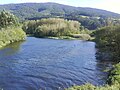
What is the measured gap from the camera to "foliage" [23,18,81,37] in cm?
16998

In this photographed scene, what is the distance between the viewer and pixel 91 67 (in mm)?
65375

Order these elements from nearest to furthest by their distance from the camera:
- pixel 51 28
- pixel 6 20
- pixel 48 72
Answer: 1. pixel 48 72
2. pixel 6 20
3. pixel 51 28

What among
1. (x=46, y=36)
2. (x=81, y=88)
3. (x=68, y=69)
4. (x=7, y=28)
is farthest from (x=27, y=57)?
(x=46, y=36)

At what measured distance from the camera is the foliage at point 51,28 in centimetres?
16998

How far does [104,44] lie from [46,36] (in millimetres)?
73072

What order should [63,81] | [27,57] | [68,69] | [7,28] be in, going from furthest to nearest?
1. [7,28]
2. [27,57]
3. [68,69]
4. [63,81]

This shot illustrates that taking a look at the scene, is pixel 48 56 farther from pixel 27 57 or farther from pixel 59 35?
pixel 59 35

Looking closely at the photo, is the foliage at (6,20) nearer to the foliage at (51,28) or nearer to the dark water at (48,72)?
the foliage at (51,28)

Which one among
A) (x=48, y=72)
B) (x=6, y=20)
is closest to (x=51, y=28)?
(x=6, y=20)

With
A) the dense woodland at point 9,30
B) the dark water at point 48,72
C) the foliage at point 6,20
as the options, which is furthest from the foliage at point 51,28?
the dark water at point 48,72

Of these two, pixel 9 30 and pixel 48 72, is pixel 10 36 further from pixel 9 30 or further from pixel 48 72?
pixel 48 72

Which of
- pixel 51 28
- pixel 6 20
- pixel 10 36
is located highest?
pixel 6 20

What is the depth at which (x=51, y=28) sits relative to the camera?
171250 mm

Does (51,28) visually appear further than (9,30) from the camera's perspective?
Yes
